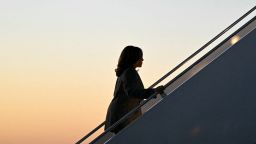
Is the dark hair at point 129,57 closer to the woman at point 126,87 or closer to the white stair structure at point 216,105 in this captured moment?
the woman at point 126,87

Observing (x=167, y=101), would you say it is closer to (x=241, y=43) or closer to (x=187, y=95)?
(x=187, y=95)

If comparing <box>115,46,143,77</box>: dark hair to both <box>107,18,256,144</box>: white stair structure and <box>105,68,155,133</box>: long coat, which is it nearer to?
<box>105,68,155,133</box>: long coat

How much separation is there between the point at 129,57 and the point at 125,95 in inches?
14.0

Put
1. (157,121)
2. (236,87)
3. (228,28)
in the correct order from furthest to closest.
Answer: (228,28) → (157,121) → (236,87)

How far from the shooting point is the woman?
4.06m

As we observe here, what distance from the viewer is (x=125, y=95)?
4207mm

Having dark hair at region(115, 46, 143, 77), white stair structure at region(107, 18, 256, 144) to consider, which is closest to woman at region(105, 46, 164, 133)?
dark hair at region(115, 46, 143, 77)

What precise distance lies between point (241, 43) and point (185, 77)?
0.54 m

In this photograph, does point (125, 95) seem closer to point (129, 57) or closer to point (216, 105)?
point (129, 57)

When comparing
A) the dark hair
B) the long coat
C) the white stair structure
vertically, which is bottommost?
the white stair structure

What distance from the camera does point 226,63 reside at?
127 inches

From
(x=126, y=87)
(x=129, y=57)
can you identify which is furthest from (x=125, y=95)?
(x=129, y=57)

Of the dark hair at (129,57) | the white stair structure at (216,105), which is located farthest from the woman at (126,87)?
the white stair structure at (216,105)

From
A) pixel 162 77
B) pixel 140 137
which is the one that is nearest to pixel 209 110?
pixel 140 137
